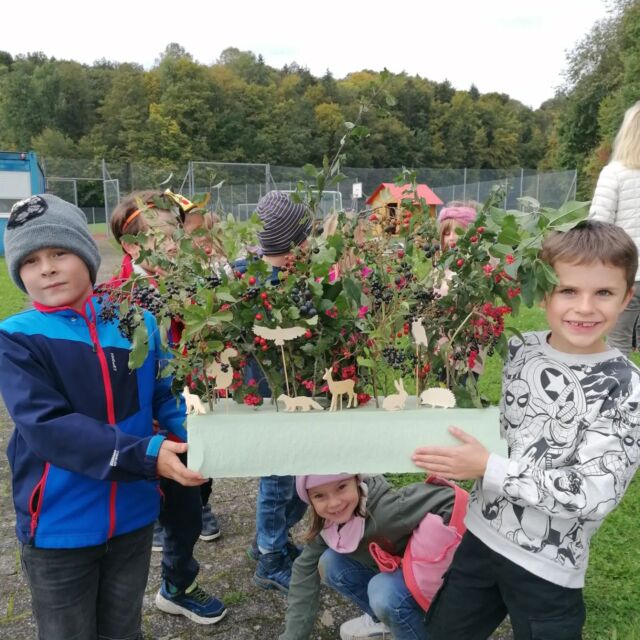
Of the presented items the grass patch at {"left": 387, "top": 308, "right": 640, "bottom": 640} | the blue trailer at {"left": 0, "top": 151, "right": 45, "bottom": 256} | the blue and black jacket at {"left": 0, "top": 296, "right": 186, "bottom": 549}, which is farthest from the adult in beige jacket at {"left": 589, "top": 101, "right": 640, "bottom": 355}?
the blue trailer at {"left": 0, "top": 151, "right": 45, "bottom": 256}

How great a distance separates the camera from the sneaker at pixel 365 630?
2.19 metres

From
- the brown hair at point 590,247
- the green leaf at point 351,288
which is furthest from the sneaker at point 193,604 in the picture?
the brown hair at point 590,247

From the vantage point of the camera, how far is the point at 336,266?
1337 mm

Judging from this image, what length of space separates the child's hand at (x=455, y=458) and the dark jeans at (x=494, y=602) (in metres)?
0.42

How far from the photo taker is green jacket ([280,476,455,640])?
2051 mm

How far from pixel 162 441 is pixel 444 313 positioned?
2.79 ft

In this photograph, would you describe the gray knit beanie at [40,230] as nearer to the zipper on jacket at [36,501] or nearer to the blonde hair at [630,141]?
the zipper on jacket at [36,501]

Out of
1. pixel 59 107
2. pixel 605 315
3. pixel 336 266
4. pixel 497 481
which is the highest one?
pixel 59 107

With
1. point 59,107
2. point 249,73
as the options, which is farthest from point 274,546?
point 249,73

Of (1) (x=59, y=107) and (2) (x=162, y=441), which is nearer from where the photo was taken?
(2) (x=162, y=441)

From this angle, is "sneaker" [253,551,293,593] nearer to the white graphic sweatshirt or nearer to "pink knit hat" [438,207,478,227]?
the white graphic sweatshirt

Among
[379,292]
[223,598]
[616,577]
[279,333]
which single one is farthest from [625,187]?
[223,598]

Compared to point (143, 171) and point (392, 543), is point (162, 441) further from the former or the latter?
point (143, 171)

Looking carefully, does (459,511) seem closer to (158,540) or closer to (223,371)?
(223,371)
